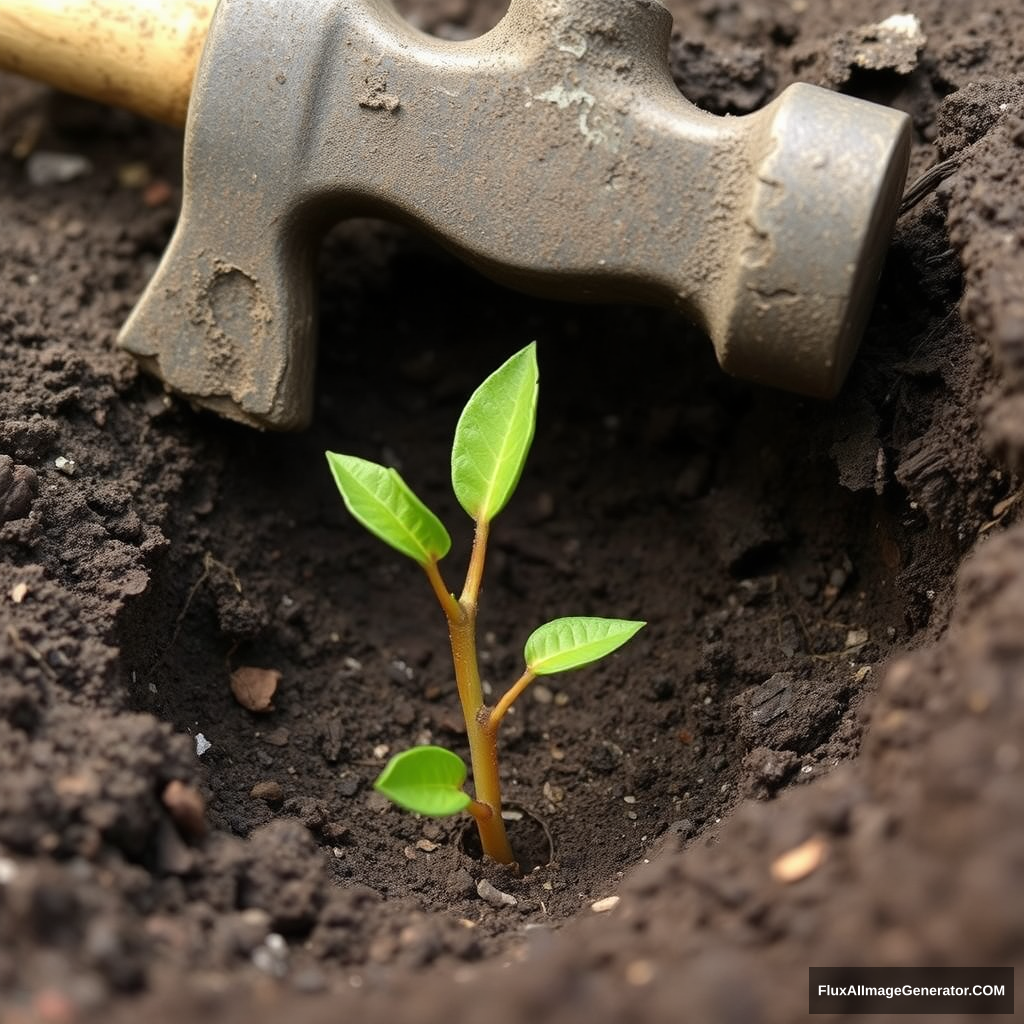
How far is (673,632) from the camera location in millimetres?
1481

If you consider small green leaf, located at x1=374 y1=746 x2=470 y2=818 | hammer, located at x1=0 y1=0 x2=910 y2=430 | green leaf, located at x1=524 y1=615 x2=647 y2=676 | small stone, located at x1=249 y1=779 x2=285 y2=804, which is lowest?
small green leaf, located at x1=374 y1=746 x2=470 y2=818

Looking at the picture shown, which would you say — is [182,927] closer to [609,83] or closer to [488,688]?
[488,688]

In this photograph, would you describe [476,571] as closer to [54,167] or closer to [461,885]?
[461,885]

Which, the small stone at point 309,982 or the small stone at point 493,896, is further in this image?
the small stone at point 493,896

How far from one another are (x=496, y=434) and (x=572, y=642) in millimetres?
226

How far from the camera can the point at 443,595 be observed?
1.16 m

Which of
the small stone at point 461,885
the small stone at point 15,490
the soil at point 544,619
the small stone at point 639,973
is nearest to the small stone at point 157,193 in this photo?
the soil at point 544,619

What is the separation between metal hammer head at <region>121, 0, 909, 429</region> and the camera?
1.14 m

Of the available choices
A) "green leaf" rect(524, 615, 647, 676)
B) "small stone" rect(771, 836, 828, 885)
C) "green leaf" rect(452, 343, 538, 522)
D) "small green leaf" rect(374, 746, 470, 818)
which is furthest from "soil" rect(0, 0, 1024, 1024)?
"green leaf" rect(452, 343, 538, 522)

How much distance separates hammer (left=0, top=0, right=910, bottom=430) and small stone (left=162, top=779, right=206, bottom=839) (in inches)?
20.9

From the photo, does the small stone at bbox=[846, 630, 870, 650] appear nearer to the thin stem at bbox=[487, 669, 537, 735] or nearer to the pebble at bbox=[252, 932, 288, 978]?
the thin stem at bbox=[487, 669, 537, 735]

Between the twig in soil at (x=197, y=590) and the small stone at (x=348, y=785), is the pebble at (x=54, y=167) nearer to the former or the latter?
the twig in soil at (x=197, y=590)

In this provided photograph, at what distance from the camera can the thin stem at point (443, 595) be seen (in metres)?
1.16

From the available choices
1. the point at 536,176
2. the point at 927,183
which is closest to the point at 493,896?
the point at 536,176
